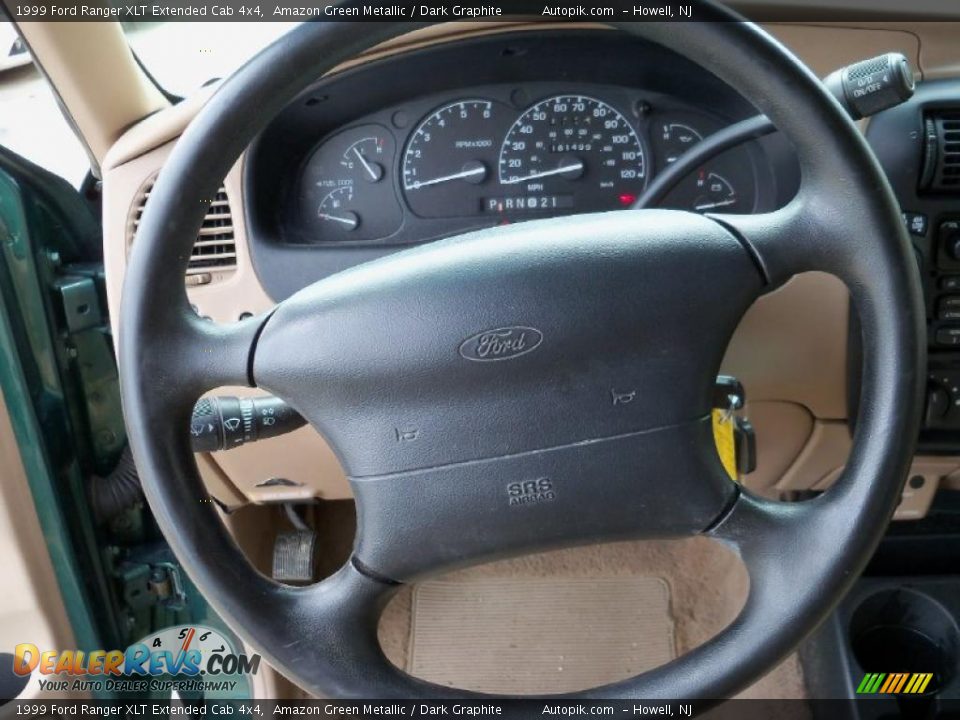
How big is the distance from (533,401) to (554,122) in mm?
481

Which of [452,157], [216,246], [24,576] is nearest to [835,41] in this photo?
[452,157]

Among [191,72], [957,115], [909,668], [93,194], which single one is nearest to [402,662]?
[909,668]

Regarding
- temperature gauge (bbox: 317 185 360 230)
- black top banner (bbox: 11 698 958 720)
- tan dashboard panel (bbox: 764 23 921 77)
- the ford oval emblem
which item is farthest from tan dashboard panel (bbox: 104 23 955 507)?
the ford oval emblem

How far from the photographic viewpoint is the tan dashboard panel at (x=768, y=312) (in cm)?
103

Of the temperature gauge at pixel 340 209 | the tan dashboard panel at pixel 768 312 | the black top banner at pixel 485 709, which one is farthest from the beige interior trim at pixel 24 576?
the temperature gauge at pixel 340 209

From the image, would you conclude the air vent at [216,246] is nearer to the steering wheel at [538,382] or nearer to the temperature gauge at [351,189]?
the temperature gauge at [351,189]

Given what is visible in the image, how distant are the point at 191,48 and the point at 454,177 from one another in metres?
0.44

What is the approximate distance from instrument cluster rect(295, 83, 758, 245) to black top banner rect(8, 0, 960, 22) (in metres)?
0.13

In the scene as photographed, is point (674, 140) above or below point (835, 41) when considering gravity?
below

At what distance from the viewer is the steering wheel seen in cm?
68

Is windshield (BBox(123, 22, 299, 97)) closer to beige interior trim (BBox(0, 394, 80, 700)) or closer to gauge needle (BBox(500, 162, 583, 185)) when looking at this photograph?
gauge needle (BBox(500, 162, 583, 185))

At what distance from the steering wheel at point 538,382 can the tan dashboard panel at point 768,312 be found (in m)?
0.36

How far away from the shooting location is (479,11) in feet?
2.22

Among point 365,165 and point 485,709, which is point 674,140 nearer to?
point 365,165
